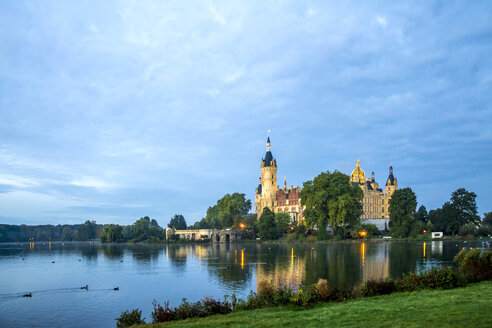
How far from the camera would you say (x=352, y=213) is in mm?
91812

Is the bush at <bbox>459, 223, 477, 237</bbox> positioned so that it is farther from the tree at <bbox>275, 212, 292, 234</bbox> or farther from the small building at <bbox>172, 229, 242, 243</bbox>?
the small building at <bbox>172, 229, 242, 243</bbox>

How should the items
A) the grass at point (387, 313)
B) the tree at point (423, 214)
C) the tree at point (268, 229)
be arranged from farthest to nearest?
the tree at point (423, 214) → the tree at point (268, 229) → the grass at point (387, 313)

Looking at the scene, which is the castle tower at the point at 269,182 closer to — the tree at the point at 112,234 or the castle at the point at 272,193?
the castle at the point at 272,193

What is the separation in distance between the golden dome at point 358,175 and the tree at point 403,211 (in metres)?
65.0

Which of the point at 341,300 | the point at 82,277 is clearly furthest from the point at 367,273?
the point at 82,277

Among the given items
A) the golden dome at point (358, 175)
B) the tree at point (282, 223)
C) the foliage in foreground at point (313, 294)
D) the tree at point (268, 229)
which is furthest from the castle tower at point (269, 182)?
the foliage in foreground at point (313, 294)

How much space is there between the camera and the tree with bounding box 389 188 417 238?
88875 millimetres

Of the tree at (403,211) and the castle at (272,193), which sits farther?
the castle at (272,193)

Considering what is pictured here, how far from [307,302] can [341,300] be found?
1.62 meters

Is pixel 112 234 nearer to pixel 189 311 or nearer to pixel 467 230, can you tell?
pixel 467 230

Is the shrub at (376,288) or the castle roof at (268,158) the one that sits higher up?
the castle roof at (268,158)

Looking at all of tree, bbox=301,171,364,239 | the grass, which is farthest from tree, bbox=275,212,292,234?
the grass

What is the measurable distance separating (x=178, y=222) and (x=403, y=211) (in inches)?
3386

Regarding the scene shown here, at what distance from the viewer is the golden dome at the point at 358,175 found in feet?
511
